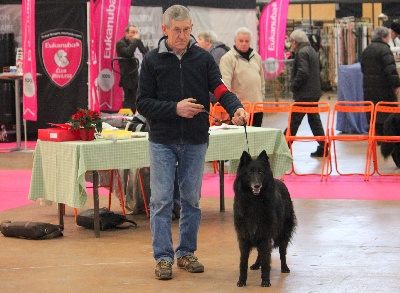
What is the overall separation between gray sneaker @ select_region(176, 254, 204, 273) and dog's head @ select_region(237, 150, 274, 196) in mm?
754

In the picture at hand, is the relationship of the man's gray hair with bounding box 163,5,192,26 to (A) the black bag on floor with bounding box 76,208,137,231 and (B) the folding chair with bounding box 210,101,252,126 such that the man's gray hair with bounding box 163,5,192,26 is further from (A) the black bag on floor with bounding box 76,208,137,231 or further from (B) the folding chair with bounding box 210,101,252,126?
(B) the folding chair with bounding box 210,101,252,126

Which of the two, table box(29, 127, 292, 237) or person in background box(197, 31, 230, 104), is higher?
person in background box(197, 31, 230, 104)

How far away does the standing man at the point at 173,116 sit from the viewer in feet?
19.8

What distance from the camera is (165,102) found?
596 cm

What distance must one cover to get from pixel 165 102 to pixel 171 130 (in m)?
0.19

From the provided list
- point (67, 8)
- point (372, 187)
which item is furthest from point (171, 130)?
point (67, 8)

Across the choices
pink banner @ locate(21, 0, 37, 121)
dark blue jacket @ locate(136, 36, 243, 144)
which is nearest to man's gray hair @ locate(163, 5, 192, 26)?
dark blue jacket @ locate(136, 36, 243, 144)

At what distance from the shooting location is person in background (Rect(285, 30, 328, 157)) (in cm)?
1270

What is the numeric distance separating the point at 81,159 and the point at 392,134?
503 centimetres

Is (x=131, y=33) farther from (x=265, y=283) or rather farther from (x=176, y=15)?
(x=265, y=283)

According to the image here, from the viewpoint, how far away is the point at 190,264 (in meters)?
6.29

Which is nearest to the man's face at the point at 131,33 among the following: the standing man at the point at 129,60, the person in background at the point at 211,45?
the standing man at the point at 129,60

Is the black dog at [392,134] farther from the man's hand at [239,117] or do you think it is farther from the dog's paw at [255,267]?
the man's hand at [239,117]

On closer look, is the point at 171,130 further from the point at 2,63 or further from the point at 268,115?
the point at 268,115
